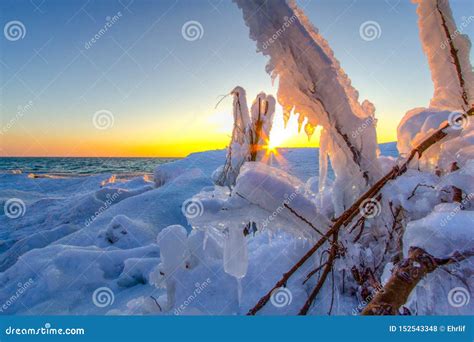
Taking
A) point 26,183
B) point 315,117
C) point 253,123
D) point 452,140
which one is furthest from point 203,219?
point 26,183

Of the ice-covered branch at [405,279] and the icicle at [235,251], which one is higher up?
the ice-covered branch at [405,279]

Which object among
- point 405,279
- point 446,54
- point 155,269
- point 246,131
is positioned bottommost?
point 155,269

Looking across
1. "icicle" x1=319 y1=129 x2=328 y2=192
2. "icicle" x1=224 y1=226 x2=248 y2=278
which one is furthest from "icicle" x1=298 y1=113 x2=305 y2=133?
"icicle" x1=224 y1=226 x2=248 y2=278

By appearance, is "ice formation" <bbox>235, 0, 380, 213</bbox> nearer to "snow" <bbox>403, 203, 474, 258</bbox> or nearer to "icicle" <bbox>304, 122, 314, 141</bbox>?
"icicle" <bbox>304, 122, 314, 141</bbox>

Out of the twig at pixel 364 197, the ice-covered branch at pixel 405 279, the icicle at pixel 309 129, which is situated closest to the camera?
the ice-covered branch at pixel 405 279

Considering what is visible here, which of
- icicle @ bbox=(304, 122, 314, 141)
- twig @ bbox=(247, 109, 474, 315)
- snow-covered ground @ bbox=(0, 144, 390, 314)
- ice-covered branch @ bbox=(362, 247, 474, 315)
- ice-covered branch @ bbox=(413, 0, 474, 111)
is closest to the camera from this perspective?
ice-covered branch @ bbox=(362, 247, 474, 315)

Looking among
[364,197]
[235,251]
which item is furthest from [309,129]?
[235,251]

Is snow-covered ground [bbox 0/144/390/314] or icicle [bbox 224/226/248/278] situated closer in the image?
icicle [bbox 224/226/248/278]

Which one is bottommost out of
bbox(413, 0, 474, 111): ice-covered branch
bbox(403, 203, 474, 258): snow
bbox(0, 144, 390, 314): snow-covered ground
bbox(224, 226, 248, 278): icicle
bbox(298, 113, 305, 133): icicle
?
bbox(0, 144, 390, 314): snow-covered ground

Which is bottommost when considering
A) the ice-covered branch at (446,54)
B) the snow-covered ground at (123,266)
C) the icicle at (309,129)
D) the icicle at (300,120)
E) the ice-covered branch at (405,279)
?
the snow-covered ground at (123,266)

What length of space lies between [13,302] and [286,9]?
3392 millimetres

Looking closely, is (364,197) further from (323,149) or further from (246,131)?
(246,131)

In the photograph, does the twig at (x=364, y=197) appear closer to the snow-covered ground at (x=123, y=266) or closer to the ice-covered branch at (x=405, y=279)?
the ice-covered branch at (x=405, y=279)

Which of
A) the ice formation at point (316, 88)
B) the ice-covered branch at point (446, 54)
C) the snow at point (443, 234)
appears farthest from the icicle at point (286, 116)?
the ice-covered branch at point (446, 54)
